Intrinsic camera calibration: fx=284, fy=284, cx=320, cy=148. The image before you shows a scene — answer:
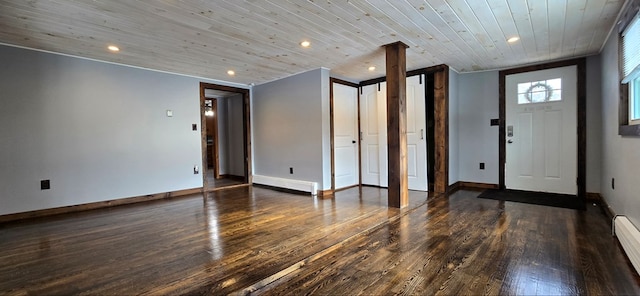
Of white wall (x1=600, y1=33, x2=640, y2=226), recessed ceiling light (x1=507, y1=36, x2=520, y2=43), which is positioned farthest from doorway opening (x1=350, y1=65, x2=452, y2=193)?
white wall (x1=600, y1=33, x2=640, y2=226)

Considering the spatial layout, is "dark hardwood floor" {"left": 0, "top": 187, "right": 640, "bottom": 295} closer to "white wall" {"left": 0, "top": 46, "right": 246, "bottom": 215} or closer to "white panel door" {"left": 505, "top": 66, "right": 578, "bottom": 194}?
"white wall" {"left": 0, "top": 46, "right": 246, "bottom": 215}

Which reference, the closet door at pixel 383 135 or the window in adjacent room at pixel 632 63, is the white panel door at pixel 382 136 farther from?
the window in adjacent room at pixel 632 63

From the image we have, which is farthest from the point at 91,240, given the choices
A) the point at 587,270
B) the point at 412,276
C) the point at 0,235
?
the point at 587,270

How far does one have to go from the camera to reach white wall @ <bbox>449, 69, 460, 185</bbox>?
477cm

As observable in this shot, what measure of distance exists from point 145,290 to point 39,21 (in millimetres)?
2714

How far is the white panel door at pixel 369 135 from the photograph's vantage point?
5.22 m

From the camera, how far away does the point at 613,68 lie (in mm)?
3012

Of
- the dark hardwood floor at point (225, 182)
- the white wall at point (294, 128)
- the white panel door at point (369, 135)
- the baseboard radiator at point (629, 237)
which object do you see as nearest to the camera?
the baseboard radiator at point (629, 237)

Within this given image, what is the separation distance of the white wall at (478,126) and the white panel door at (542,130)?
0.63 ft

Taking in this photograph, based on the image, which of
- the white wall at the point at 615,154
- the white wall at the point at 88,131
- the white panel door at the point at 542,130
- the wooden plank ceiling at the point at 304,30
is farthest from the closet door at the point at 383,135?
the white wall at the point at 88,131

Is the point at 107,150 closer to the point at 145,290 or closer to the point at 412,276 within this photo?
the point at 145,290

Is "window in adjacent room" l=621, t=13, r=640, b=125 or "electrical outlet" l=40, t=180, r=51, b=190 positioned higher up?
"window in adjacent room" l=621, t=13, r=640, b=125

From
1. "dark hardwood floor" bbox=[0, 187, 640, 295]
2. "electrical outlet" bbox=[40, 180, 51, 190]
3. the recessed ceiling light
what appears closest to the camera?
"dark hardwood floor" bbox=[0, 187, 640, 295]

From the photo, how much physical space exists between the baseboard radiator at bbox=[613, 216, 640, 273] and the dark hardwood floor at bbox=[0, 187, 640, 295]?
0.24ft
